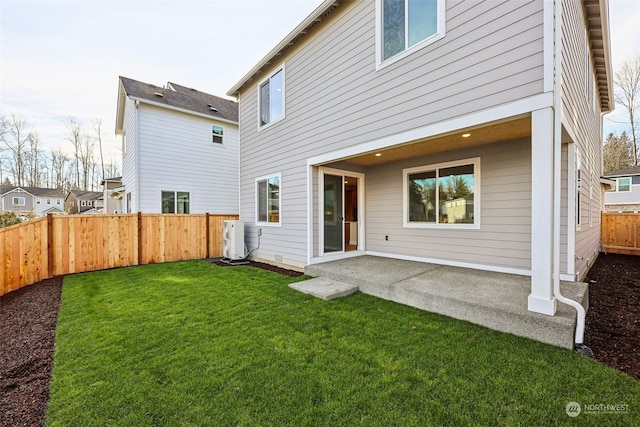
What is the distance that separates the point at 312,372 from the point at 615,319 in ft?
13.9

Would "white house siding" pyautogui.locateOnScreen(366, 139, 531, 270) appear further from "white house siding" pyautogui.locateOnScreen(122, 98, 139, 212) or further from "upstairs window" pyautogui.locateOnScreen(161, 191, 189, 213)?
"white house siding" pyautogui.locateOnScreen(122, 98, 139, 212)

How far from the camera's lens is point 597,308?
3.93 meters

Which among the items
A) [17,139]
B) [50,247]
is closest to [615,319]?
[50,247]

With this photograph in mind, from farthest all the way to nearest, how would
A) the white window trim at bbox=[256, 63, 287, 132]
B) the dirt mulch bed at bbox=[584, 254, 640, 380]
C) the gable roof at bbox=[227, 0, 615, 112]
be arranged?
the white window trim at bbox=[256, 63, 287, 132] → the gable roof at bbox=[227, 0, 615, 112] → the dirt mulch bed at bbox=[584, 254, 640, 380]

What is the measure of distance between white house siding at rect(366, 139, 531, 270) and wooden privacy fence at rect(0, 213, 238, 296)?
647cm

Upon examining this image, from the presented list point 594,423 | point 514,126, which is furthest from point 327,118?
point 594,423

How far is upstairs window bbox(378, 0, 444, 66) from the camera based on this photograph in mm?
4051

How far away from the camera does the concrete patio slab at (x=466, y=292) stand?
2.87 metres

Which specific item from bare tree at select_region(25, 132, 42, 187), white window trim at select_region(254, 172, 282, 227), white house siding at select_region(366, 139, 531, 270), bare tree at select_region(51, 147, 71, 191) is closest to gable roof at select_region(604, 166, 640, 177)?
white house siding at select_region(366, 139, 531, 270)

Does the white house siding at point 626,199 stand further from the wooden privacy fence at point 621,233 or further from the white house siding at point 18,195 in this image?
the white house siding at point 18,195

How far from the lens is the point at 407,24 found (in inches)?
173

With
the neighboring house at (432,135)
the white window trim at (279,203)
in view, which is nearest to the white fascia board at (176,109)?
the neighboring house at (432,135)

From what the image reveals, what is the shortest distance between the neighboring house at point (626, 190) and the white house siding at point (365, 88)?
74.6 ft

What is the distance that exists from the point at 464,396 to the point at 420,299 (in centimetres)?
186
